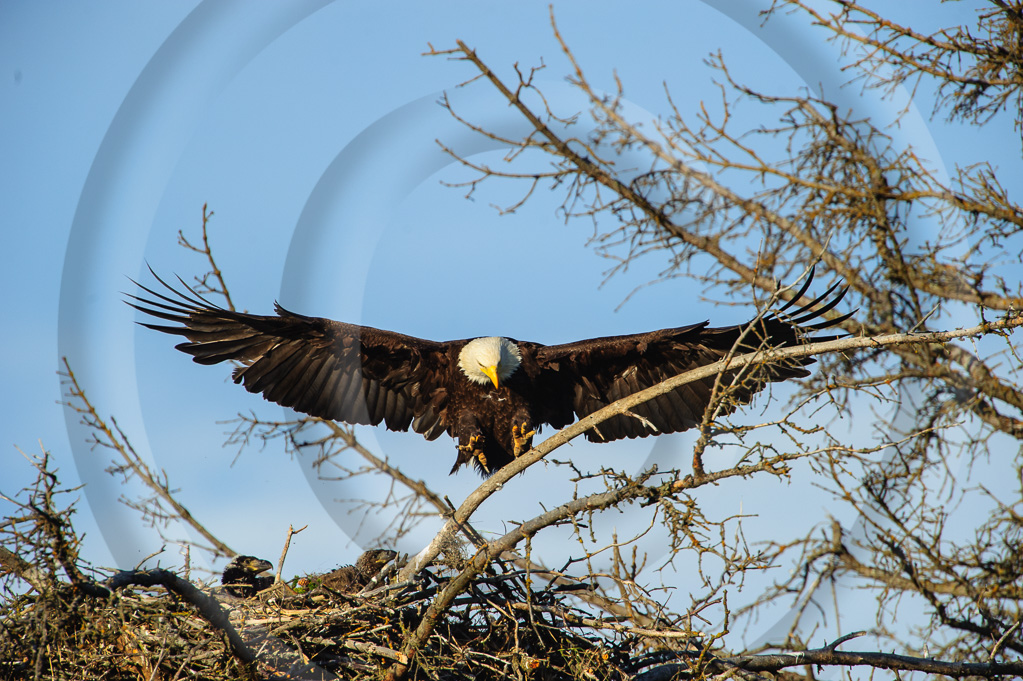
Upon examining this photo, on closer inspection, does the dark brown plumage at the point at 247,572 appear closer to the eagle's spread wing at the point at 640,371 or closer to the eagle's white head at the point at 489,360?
the eagle's white head at the point at 489,360

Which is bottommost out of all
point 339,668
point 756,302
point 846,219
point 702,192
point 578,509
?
point 339,668

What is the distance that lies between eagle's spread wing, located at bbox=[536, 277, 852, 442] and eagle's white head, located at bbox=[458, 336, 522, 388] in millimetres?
243

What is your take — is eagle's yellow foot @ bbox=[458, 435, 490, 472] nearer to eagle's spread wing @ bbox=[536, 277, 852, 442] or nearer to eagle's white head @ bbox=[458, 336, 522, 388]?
eagle's white head @ bbox=[458, 336, 522, 388]

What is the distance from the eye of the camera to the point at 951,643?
5863mm

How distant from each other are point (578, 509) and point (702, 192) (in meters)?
6.02

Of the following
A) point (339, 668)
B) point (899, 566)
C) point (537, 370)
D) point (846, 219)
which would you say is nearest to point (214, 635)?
point (339, 668)

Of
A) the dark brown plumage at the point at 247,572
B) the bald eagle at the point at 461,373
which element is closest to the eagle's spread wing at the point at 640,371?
the bald eagle at the point at 461,373

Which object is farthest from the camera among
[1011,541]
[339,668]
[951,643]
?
[1011,541]

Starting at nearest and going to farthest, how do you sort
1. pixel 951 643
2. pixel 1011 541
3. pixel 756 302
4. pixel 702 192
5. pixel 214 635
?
pixel 756 302 < pixel 214 635 < pixel 951 643 < pixel 1011 541 < pixel 702 192

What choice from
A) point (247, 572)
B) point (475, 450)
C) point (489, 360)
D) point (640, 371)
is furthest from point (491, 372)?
point (247, 572)

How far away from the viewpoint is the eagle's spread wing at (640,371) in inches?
225

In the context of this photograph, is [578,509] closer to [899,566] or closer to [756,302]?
[756,302]

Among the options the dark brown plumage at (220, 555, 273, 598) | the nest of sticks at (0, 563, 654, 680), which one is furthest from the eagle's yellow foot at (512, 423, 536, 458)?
the dark brown plumage at (220, 555, 273, 598)

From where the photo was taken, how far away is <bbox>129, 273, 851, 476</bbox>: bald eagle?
5.77 meters
